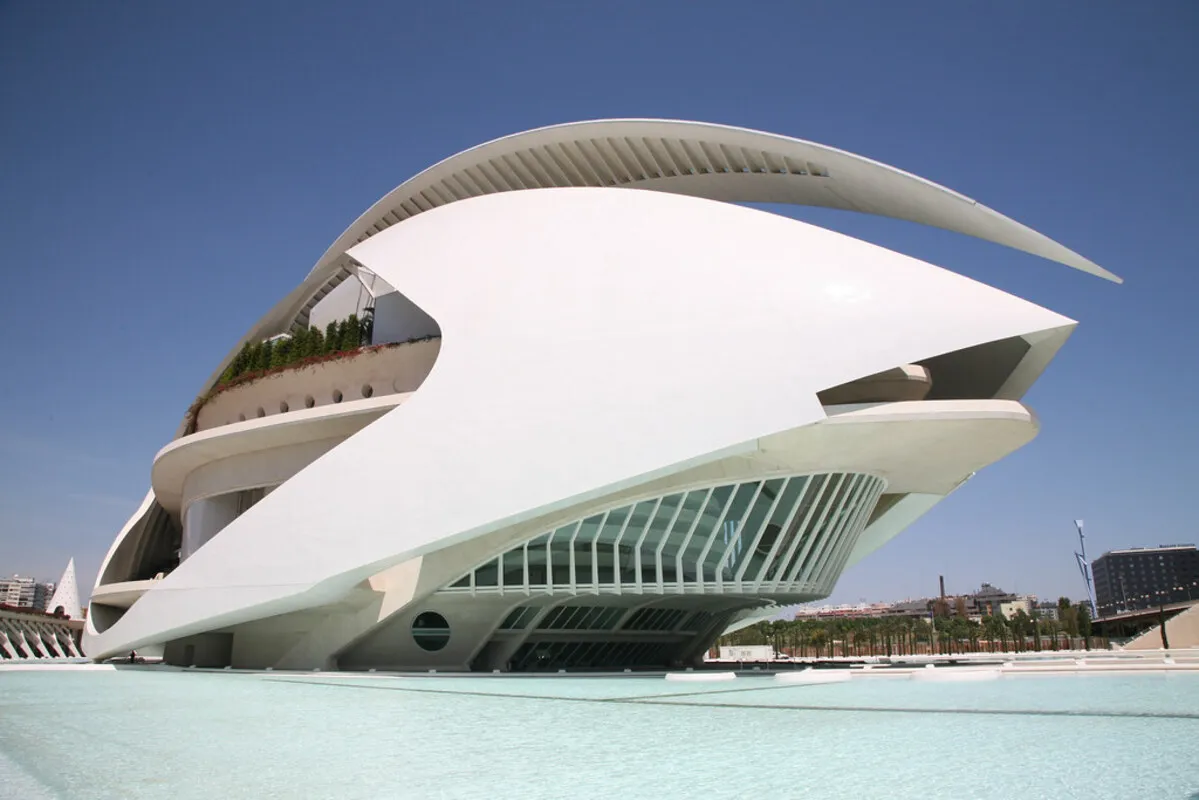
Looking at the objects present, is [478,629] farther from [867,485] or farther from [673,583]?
[867,485]

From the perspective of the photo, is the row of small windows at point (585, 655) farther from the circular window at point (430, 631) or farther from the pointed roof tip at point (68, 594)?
the pointed roof tip at point (68, 594)

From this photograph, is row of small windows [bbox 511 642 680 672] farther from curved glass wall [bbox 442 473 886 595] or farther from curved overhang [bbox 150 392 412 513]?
curved overhang [bbox 150 392 412 513]

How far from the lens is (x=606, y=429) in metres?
14.4

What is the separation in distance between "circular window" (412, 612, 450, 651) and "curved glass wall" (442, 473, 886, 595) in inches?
59.5

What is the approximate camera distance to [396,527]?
14406 millimetres

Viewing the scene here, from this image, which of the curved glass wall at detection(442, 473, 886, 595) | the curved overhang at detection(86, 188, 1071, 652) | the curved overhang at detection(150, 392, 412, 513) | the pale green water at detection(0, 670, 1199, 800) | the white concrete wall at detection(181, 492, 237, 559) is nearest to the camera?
the pale green water at detection(0, 670, 1199, 800)

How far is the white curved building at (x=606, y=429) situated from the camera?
14398mm

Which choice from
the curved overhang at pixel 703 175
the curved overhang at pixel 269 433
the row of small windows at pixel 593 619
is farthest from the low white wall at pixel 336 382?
the row of small windows at pixel 593 619

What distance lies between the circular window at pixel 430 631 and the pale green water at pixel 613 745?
7.24 meters

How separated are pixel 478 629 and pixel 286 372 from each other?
28.6 ft

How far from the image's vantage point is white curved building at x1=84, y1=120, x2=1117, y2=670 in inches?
567

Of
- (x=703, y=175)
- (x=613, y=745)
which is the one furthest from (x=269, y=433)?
(x=613, y=745)

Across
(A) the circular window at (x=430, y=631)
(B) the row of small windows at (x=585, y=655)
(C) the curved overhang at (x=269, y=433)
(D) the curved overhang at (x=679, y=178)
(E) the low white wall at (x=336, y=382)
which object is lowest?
(B) the row of small windows at (x=585, y=655)

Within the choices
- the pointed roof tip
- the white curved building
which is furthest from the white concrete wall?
the pointed roof tip
